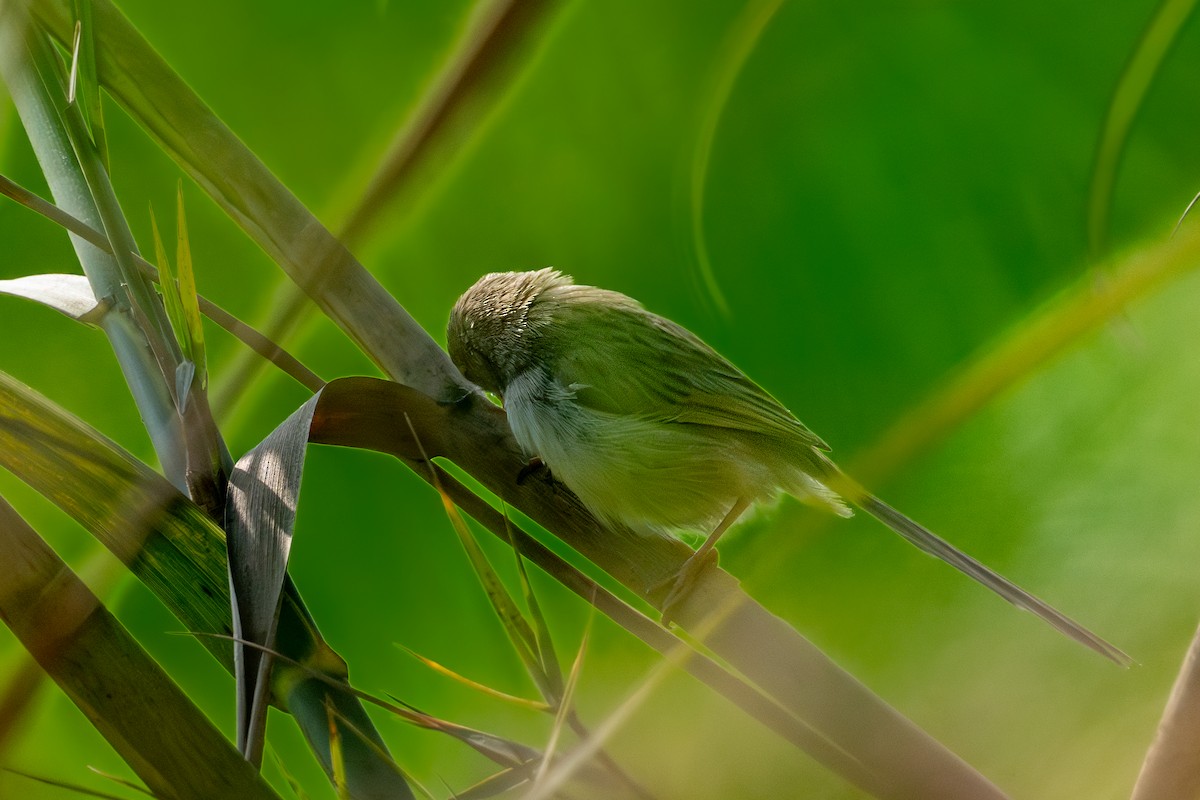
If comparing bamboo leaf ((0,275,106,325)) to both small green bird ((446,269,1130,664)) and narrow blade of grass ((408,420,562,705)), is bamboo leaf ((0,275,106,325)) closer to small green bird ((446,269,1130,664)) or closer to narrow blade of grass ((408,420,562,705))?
narrow blade of grass ((408,420,562,705))

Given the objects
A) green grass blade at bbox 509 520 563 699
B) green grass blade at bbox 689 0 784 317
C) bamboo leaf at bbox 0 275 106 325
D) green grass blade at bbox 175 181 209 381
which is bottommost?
bamboo leaf at bbox 0 275 106 325

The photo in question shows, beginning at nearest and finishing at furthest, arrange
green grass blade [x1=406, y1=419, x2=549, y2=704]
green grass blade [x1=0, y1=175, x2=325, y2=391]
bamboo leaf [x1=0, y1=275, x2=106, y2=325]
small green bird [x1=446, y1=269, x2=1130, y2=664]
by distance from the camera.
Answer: green grass blade [x1=406, y1=419, x2=549, y2=704] < green grass blade [x1=0, y1=175, x2=325, y2=391] < bamboo leaf [x1=0, y1=275, x2=106, y2=325] < small green bird [x1=446, y1=269, x2=1130, y2=664]

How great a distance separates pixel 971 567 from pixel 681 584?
425 mm

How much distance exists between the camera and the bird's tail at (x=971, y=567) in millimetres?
1095

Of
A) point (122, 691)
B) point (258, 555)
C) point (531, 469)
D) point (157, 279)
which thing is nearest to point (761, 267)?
point (531, 469)

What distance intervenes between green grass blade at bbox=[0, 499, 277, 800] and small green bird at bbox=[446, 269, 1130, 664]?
39.2 inches

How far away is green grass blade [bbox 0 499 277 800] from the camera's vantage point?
0.54 m

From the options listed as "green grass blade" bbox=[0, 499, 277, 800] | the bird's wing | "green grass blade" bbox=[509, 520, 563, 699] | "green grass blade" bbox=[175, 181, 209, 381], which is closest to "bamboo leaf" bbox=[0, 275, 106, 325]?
"green grass blade" bbox=[175, 181, 209, 381]

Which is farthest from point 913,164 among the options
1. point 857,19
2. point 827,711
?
point 827,711

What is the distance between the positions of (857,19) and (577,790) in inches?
50.1

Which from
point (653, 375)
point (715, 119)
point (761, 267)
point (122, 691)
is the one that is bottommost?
point (122, 691)

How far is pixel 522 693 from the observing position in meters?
1.50

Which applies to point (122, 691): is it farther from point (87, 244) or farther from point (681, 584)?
point (681, 584)

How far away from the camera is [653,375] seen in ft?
5.68
